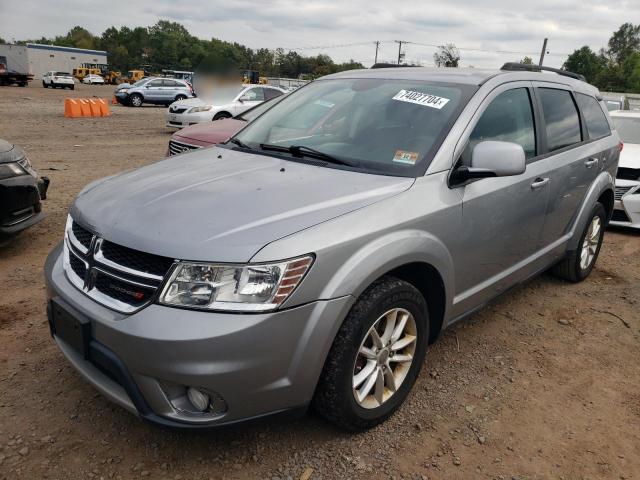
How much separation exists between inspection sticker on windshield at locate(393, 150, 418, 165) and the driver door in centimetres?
28

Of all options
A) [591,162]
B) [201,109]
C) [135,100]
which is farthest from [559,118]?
[135,100]

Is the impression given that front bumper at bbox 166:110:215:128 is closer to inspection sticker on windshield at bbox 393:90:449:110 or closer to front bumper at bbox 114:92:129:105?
inspection sticker on windshield at bbox 393:90:449:110

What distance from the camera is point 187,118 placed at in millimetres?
13133

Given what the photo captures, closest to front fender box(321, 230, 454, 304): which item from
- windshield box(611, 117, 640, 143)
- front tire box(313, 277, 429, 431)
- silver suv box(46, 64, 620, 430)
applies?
silver suv box(46, 64, 620, 430)

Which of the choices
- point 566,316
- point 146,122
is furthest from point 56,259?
point 146,122

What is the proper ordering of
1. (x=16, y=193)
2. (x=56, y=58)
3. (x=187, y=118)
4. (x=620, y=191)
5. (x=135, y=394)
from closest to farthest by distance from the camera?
(x=135, y=394) → (x=16, y=193) → (x=620, y=191) → (x=187, y=118) → (x=56, y=58)

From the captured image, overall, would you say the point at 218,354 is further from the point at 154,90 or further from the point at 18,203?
the point at 154,90

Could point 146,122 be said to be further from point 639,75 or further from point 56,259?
point 639,75

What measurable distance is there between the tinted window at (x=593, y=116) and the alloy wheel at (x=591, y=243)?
72cm

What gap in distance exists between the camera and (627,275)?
16.4ft

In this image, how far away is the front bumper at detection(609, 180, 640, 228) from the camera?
Answer: 20.5 feet

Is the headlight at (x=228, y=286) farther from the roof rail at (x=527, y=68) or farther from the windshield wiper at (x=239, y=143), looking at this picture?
the roof rail at (x=527, y=68)

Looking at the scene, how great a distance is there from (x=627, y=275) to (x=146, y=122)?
1653cm

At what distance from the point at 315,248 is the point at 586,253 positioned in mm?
3452
